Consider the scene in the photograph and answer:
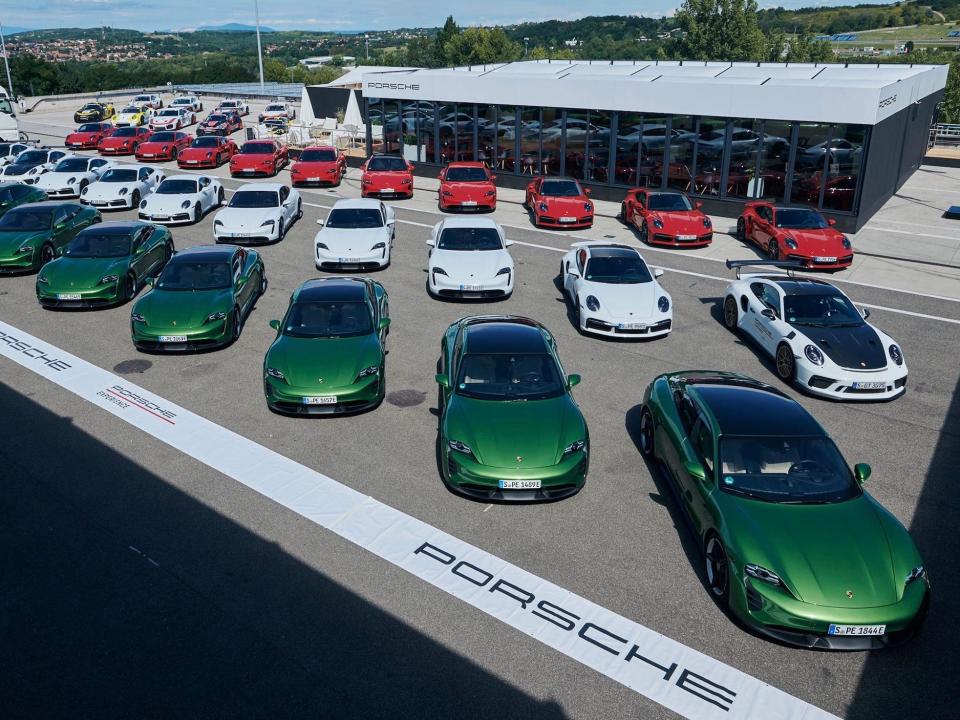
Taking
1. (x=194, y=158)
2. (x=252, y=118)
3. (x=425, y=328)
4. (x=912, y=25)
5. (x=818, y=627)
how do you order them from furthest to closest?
1. (x=912, y=25)
2. (x=252, y=118)
3. (x=194, y=158)
4. (x=425, y=328)
5. (x=818, y=627)

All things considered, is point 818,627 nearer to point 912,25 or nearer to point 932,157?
point 932,157

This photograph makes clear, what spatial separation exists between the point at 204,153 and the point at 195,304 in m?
22.9

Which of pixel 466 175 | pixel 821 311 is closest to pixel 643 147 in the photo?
pixel 466 175

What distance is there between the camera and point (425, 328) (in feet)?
49.0

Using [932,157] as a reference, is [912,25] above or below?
above

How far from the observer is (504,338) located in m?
10.4

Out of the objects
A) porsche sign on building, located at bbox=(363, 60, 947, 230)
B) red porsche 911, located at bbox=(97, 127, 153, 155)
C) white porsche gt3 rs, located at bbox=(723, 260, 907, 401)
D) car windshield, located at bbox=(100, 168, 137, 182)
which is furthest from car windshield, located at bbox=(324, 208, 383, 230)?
red porsche 911, located at bbox=(97, 127, 153, 155)

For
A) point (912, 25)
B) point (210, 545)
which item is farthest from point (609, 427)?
point (912, 25)

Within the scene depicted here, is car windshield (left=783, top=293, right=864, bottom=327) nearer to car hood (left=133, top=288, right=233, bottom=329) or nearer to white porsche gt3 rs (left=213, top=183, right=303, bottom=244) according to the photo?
car hood (left=133, top=288, right=233, bottom=329)

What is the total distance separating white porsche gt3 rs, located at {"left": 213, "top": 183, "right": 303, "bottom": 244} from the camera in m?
20.0

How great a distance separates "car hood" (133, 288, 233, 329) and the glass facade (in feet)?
57.7

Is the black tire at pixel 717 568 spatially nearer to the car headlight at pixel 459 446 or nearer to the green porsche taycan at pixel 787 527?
the green porsche taycan at pixel 787 527

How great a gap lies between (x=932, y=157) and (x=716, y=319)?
28733mm

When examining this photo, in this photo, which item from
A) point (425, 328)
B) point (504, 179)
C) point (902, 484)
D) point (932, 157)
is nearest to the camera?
point (902, 484)
